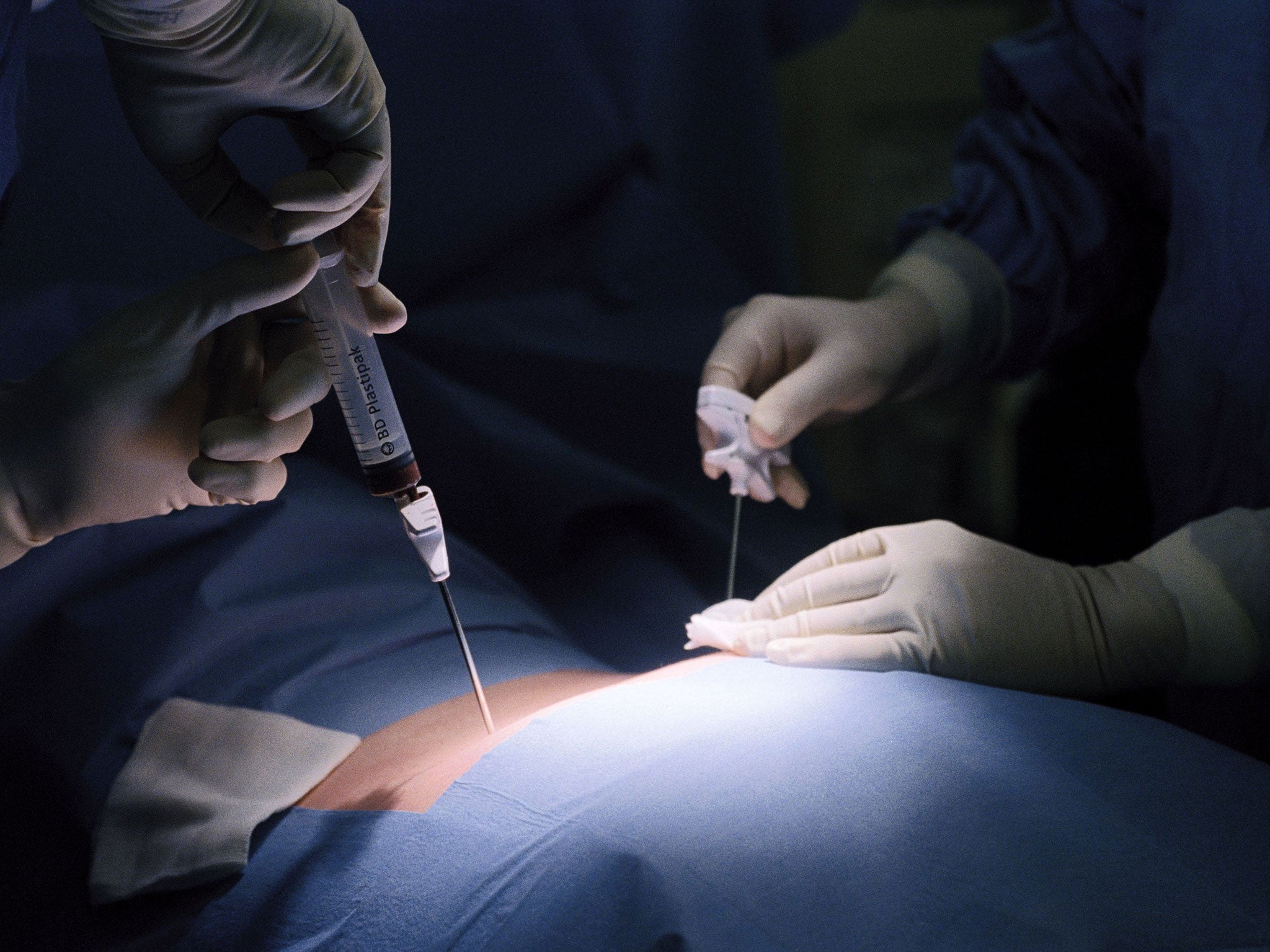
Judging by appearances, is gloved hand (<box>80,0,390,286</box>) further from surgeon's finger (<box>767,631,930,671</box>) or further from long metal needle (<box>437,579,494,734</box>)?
surgeon's finger (<box>767,631,930,671</box>)

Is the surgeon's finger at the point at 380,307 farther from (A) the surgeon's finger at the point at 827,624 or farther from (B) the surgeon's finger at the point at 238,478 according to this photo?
(A) the surgeon's finger at the point at 827,624

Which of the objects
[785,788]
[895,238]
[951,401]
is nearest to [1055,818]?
[785,788]

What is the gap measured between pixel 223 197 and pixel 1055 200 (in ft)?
4.47

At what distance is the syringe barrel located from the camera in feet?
2.89

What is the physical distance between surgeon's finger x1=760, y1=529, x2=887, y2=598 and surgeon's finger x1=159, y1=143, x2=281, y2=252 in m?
0.66

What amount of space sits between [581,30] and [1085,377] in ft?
3.62

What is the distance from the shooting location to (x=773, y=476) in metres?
1.43

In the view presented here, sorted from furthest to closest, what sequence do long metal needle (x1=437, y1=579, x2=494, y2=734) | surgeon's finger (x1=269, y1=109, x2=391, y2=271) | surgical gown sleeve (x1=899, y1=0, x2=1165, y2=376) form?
surgical gown sleeve (x1=899, y1=0, x2=1165, y2=376)
long metal needle (x1=437, y1=579, x2=494, y2=734)
surgeon's finger (x1=269, y1=109, x2=391, y2=271)

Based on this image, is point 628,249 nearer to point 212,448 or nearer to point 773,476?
point 773,476

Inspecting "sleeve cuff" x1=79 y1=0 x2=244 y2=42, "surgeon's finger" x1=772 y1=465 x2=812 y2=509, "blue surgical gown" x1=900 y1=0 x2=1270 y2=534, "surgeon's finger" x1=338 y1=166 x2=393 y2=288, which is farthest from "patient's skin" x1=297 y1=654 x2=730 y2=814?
"blue surgical gown" x1=900 y1=0 x2=1270 y2=534

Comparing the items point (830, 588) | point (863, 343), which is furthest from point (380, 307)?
point (863, 343)

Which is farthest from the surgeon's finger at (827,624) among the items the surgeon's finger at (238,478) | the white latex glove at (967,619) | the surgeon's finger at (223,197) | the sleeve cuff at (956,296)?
the sleeve cuff at (956,296)

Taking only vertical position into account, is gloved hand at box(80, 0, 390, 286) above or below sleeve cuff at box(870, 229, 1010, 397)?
above

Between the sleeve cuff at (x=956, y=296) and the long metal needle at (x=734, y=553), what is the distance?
0.41 meters
